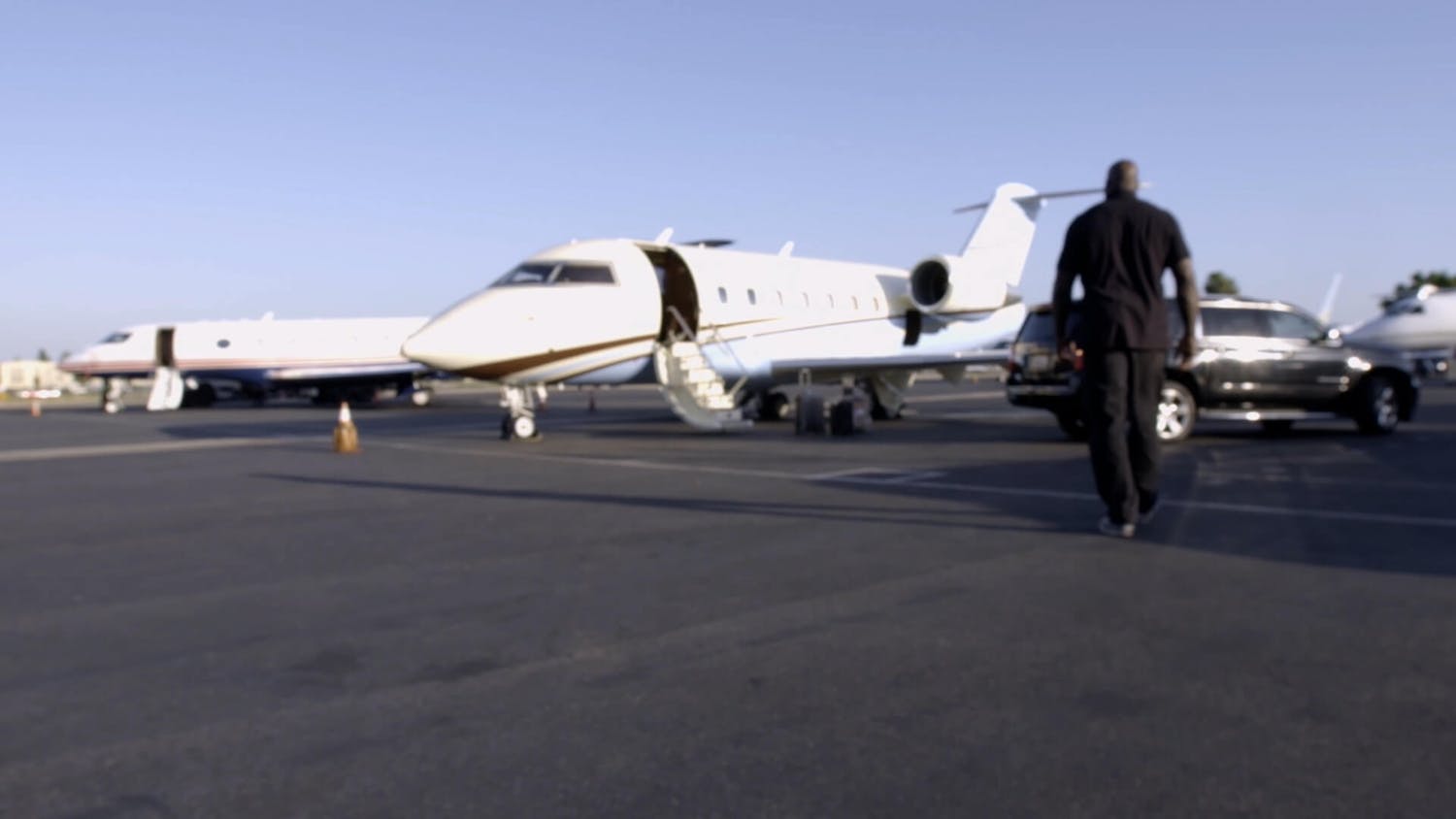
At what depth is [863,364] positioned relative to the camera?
64.1 feet

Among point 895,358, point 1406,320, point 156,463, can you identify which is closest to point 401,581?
point 156,463

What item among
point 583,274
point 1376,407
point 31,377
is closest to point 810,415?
point 583,274

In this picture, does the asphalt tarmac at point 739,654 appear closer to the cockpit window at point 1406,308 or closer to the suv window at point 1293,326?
the suv window at point 1293,326

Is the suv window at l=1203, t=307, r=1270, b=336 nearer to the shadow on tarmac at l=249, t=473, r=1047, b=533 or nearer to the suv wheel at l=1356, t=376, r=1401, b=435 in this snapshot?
the suv wheel at l=1356, t=376, r=1401, b=435

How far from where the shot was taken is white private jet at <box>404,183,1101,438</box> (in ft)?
52.5

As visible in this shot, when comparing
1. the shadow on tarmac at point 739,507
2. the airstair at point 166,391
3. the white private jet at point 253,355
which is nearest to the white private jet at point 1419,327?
the white private jet at point 253,355

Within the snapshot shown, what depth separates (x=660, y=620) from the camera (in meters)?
5.12

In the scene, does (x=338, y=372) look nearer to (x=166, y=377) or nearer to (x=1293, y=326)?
(x=166, y=377)

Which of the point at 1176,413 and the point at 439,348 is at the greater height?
the point at 439,348

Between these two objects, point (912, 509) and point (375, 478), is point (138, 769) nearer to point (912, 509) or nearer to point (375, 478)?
point (912, 509)

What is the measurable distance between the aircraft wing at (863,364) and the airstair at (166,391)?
22764mm

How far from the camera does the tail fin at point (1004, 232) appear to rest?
986 inches

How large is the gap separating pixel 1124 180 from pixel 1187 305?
81 centimetres

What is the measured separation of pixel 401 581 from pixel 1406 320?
39172 millimetres
